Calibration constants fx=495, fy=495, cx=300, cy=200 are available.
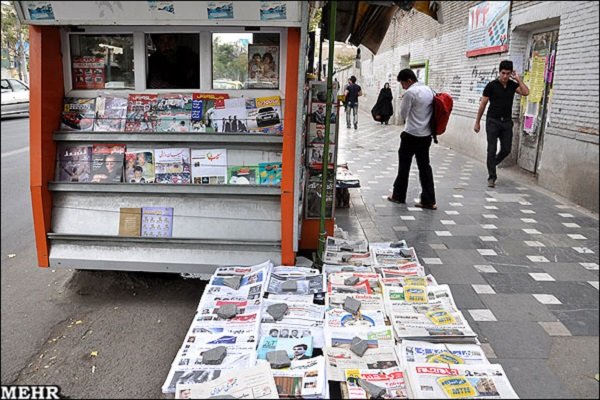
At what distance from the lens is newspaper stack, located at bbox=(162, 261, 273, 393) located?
2373mm

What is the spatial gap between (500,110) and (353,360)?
5390mm

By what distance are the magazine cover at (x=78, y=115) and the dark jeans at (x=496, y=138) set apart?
536 centimetres

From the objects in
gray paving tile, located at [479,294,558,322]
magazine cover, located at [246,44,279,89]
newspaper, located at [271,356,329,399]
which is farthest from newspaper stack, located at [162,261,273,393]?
gray paving tile, located at [479,294,558,322]

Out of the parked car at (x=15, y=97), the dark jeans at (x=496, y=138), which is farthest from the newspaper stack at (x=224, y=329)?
the dark jeans at (x=496, y=138)

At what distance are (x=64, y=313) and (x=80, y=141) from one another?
3.91ft

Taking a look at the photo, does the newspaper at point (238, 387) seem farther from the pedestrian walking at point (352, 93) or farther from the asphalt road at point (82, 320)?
the pedestrian walking at point (352, 93)

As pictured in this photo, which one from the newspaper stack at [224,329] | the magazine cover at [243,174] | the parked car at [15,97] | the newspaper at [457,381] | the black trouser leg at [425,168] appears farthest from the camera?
the black trouser leg at [425,168]

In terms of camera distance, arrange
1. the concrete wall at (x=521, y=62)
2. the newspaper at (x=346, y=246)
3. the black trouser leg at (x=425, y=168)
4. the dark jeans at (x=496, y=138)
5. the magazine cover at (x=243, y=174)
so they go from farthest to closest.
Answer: the dark jeans at (x=496, y=138) < the black trouser leg at (x=425, y=168) < the newspaper at (x=346, y=246) < the magazine cover at (x=243, y=174) < the concrete wall at (x=521, y=62)

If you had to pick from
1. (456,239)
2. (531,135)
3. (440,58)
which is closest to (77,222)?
(456,239)

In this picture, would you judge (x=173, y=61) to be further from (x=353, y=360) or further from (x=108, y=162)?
(x=353, y=360)

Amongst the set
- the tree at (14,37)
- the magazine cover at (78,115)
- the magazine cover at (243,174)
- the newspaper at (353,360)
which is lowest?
the newspaper at (353,360)

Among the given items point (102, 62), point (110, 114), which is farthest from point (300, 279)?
point (102, 62)

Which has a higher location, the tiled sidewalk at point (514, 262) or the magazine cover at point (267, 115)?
the magazine cover at point (267, 115)

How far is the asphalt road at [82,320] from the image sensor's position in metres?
2.62
